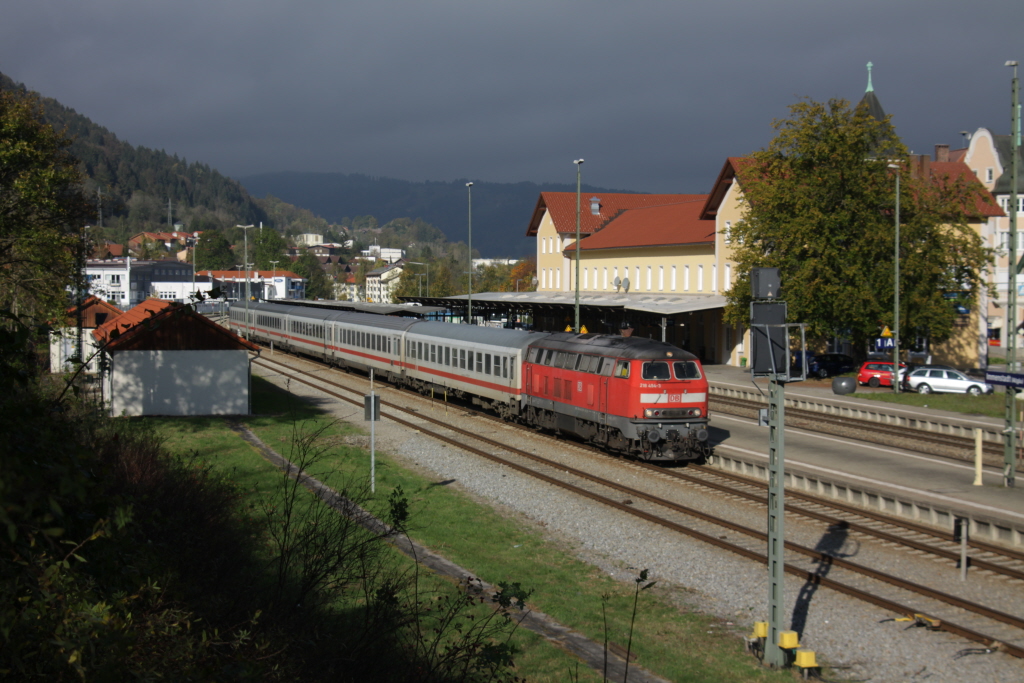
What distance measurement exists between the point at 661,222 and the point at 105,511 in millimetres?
66610

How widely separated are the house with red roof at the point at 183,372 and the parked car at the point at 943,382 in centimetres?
2998

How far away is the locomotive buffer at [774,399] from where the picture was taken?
10.0 m

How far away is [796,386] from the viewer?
148 ft

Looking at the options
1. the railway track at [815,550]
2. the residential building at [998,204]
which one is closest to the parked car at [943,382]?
the residential building at [998,204]

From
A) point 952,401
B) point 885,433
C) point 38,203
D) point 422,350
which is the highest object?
point 38,203

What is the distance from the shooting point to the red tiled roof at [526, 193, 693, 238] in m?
80.3

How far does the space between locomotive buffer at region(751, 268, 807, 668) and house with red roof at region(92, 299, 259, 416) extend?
23905mm

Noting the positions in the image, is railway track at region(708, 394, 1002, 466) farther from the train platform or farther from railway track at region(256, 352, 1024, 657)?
railway track at region(256, 352, 1024, 657)

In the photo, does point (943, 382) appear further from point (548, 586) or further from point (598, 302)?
point (548, 586)

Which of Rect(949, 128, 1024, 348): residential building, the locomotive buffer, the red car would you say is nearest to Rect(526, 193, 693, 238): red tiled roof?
Rect(949, 128, 1024, 348): residential building

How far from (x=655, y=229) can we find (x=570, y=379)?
149 ft

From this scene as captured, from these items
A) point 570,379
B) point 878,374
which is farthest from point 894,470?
point 878,374

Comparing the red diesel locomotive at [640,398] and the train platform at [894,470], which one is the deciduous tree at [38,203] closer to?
the red diesel locomotive at [640,398]

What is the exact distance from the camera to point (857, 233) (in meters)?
42.5
